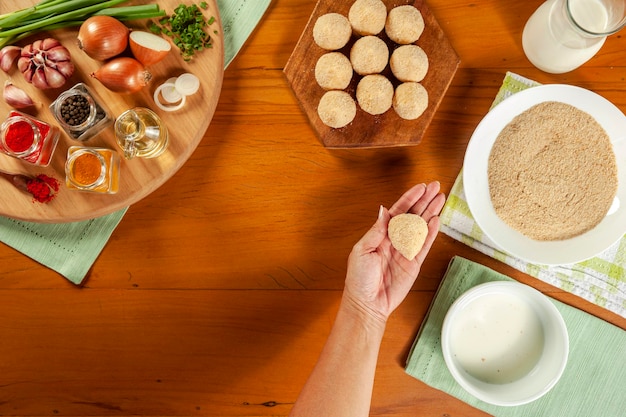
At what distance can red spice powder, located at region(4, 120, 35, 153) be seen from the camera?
1.00 meters

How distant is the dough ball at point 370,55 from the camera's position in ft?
3.53

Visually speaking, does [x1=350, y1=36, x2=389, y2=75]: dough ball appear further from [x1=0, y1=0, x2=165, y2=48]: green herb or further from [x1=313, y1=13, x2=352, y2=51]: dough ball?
[x1=0, y1=0, x2=165, y2=48]: green herb

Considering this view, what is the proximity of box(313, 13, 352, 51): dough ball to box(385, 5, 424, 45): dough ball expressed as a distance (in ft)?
0.32

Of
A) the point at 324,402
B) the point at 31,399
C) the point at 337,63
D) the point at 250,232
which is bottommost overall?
the point at 31,399

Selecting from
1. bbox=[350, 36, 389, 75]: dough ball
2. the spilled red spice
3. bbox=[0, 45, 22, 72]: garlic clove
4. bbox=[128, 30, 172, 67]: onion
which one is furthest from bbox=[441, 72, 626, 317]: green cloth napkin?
bbox=[0, 45, 22, 72]: garlic clove

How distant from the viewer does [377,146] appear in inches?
43.6

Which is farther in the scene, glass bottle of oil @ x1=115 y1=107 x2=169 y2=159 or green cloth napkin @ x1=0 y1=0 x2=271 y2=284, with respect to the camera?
green cloth napkin @ x1=0 y1=0 x2=271 y2=284

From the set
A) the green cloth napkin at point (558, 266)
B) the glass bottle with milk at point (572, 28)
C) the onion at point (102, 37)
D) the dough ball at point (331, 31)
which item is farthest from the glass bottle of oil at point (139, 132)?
the glass bottle with milk at point (572, 28)

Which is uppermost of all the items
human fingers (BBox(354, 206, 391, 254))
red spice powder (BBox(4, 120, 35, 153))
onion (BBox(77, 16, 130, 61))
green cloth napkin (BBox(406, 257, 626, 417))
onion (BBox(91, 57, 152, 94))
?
onion (BBox(77, 16, 130, 61))

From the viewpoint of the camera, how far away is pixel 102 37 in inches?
39.4

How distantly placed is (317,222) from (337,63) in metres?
0.36

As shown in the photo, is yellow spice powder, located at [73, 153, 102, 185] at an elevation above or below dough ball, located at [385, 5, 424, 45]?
below

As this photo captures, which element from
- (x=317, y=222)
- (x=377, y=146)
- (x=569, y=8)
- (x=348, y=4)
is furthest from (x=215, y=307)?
(x=569, y=8)

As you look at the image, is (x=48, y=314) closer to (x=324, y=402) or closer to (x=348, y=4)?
(x=324, y=402)
